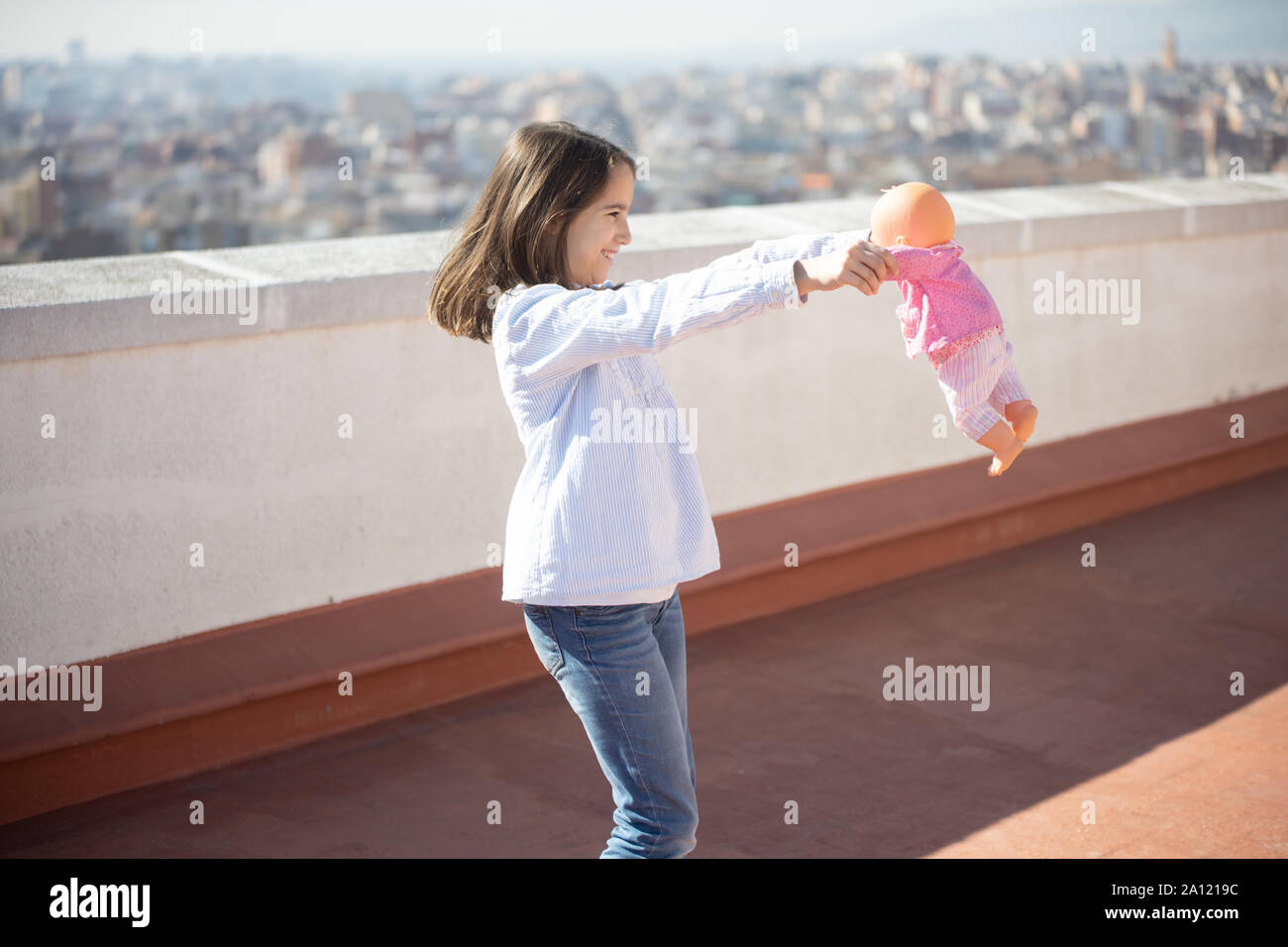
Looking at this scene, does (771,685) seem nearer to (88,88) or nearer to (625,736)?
(625,736)

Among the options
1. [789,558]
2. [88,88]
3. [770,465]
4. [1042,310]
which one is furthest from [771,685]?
[88,88]

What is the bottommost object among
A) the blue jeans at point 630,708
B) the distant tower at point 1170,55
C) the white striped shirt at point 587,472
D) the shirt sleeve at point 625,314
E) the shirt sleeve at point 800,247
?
the blue jeans at point 630,708

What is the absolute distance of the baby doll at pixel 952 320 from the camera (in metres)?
2.13

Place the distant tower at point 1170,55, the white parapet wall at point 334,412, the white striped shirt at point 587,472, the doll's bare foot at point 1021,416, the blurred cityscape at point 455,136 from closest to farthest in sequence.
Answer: the white striped shirt at point 587,472, the doll's bare foot at point 1021,416, the white parapet wall at point 334,412, the distant tower at point 1170,55, the blurred cityscape at point 455,136

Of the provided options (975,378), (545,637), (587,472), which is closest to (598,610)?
(545,637)

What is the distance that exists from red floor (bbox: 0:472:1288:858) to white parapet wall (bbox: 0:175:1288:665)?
476 millimetres

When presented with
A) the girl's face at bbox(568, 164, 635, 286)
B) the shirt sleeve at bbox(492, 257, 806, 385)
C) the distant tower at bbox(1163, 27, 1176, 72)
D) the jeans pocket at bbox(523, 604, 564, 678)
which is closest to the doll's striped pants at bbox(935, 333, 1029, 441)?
the shirt sleeve at bbox(492, 257, 806, 385)

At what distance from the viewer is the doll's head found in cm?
212

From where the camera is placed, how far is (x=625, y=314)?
1902 mm

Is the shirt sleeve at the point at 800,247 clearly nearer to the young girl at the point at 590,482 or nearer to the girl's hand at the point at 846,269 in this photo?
the young girl at the point at 590,482

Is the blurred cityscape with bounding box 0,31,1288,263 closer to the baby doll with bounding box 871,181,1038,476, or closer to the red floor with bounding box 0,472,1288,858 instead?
the red floor with bounding box 0,472,1288,858

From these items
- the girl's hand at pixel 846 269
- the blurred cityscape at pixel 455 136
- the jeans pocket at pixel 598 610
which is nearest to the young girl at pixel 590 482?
the jeans pocket at pixel 598 610

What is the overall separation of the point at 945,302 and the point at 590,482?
0.68 m

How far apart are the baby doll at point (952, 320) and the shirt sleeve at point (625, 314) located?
1.07ft
